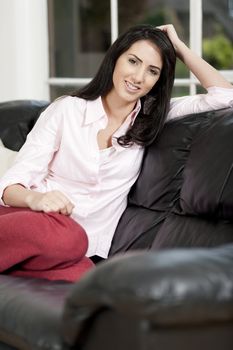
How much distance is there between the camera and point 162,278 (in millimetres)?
1480

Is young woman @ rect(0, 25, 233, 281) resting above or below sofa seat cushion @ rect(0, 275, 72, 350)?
above

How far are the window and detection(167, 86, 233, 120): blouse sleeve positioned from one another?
48 cm

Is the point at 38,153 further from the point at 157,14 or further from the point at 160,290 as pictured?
the point at 157,14

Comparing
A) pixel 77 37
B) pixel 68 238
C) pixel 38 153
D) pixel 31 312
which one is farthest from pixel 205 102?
pixel 77 37

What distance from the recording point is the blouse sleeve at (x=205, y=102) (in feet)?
8.57

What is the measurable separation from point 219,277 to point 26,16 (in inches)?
106

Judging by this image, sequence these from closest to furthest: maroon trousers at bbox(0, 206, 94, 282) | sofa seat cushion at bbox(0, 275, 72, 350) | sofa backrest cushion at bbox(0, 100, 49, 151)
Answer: sofa seat cushion at bbox(0, 275, 72, 350) → maroon trousers at bbox(0, 206, 94, 282) → sofa backrest cushion at bbox(0, 100, 49, 151)

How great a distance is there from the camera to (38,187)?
2678 millimetres

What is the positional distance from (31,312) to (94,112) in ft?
3.23

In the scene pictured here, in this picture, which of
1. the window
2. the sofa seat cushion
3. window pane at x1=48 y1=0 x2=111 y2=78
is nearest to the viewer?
the sofa seat cushion

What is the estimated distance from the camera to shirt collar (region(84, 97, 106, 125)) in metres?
2.68

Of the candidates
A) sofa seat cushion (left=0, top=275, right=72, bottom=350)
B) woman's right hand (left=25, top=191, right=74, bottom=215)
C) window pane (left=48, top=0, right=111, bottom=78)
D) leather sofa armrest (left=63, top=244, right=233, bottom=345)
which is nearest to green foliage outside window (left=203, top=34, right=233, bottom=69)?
window pane (left=48, top=0, right=111, bottom=78)

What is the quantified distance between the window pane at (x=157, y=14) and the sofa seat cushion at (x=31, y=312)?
164 centimetres

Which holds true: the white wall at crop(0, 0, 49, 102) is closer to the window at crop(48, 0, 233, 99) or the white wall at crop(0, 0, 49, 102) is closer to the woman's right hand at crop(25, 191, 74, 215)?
the window at crop(48, 0, 233, 99)
